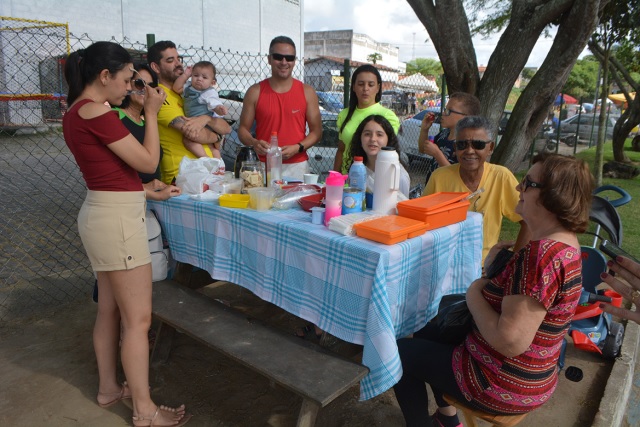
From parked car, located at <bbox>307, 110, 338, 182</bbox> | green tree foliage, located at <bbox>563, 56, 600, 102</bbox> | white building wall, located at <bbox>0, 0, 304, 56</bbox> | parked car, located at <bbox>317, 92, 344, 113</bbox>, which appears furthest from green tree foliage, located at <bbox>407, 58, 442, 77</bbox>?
parked car, located at <bbox>307, 110, 338, 182</bbox>

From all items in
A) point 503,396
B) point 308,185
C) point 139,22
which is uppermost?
point 139,22

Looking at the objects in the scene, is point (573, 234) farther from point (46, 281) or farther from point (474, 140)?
point (46, 281)

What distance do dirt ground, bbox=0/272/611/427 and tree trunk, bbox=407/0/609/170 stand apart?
2965 mm

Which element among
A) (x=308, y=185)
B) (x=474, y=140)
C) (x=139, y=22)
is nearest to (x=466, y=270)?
(x=474, y=140)

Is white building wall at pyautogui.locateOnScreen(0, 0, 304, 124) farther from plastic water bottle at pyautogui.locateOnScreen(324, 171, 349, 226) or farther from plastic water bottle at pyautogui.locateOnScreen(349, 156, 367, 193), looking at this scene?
plastic water bottle at pyautogui.locateOnScreen(324, 171, 349, 226)

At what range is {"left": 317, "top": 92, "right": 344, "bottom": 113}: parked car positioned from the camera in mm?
10547

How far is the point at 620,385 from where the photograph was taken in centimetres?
281

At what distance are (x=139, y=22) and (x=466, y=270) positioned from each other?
19.7 meters

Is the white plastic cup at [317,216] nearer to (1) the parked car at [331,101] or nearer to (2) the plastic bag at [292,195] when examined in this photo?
(2) the plastic bag at [292,195]

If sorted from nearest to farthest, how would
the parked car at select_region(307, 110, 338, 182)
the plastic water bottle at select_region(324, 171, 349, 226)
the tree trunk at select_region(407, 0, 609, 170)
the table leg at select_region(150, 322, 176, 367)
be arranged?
1. the plastic water bottle at select_region(324, 171, 349, 226)
2. the table leg at select_region(150, 322, 176, 367)
3. the tree trunk at select_region(407, 0, 609, 170)
4. the parked car at select_region(307, 110, 338, 182)

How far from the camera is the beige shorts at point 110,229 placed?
216 centimetres

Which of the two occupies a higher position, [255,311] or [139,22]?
[139,22]

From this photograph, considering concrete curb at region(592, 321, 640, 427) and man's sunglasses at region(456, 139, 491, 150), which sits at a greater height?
man's sunglasses at region(456, 139, 491, 150)

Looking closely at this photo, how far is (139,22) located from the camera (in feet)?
61.2
